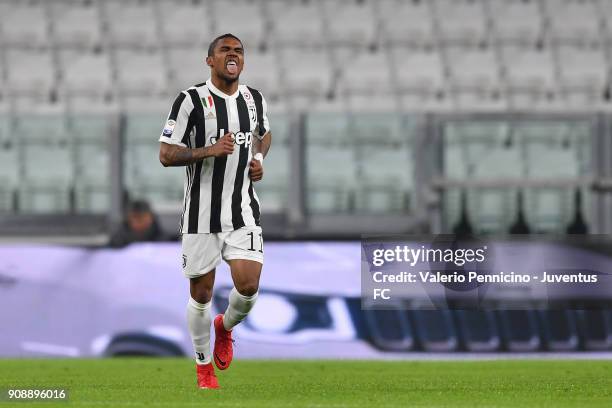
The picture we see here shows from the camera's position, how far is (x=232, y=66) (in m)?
5.88

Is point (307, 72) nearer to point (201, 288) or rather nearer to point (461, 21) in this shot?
point (461, 21)

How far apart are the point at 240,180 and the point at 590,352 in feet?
15.0

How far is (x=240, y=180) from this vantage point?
600 centimetres

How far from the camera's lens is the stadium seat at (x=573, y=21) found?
16.8 metres

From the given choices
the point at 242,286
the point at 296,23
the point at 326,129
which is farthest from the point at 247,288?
the point at 296,23

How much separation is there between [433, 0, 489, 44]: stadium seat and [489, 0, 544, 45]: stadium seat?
0.62ft

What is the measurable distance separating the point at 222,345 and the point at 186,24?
11498mm

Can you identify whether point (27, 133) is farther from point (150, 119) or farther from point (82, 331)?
point (82, 331)

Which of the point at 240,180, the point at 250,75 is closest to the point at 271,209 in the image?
the point at 240,180

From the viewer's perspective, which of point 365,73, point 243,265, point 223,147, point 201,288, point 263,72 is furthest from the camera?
point 365,73

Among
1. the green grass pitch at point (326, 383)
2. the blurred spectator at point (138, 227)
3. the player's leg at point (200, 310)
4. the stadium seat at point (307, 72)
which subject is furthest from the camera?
the stadium seat at point (307, 72)

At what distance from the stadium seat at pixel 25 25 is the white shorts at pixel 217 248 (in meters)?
11.4

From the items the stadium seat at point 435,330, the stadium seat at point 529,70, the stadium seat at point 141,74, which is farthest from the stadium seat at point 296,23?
the stadium seat at point 435,330

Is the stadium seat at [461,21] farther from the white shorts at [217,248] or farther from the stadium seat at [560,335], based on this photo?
the white shorts at [217,248]
